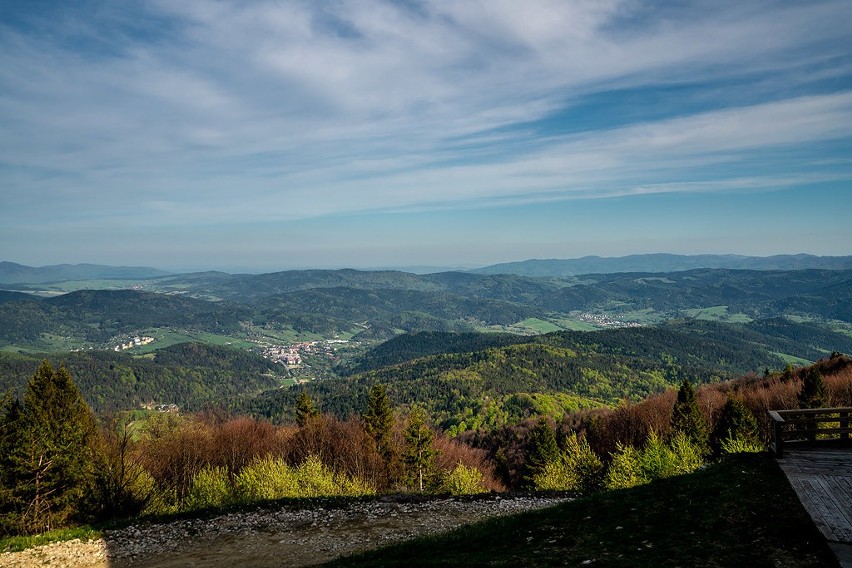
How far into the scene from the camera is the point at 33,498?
100 ft

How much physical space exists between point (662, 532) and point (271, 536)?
20786 millimetres

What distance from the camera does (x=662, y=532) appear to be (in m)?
15.6

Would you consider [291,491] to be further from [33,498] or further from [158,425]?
[158,425]

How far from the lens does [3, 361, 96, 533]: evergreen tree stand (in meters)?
30.0

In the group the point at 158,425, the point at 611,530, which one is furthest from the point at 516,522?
the point at 158,425

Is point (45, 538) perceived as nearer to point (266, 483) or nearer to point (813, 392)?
point (266, 483)

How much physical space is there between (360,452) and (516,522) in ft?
130

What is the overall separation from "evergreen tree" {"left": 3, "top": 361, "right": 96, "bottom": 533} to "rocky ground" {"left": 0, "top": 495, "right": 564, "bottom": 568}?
8039 millimetres

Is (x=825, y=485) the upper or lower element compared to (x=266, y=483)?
upper

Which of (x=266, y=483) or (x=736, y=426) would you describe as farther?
(x=736, y=426)

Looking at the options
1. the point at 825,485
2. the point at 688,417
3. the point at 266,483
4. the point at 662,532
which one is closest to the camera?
the point at 825,485

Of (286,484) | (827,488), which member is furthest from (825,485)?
(286,484)

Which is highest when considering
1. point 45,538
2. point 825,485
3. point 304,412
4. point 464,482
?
point 825,485

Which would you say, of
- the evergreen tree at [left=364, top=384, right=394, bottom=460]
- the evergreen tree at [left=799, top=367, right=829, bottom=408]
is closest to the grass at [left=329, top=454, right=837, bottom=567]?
the evergreen tree at [left=364, top=384, right=394, bottom=460]
